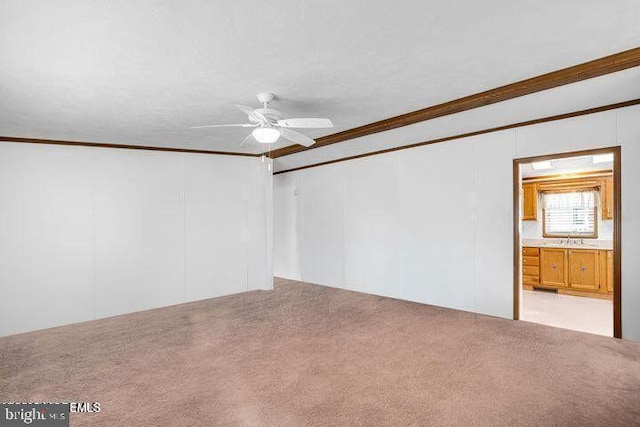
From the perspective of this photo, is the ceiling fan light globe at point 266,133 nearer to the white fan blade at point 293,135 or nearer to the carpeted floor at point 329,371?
the white fan blade at point 293,135

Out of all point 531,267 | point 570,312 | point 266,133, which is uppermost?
point 266,133

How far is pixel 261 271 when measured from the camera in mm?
6672

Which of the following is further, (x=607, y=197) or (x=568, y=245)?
(x=568, y=245)

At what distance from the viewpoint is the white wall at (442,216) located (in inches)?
148

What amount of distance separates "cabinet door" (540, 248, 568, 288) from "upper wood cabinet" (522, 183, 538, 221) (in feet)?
2.81

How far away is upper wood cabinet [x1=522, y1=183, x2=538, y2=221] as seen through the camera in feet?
23.9

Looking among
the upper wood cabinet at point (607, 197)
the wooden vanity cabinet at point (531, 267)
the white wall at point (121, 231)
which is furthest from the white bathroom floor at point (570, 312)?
the white wall at point (121, 231)

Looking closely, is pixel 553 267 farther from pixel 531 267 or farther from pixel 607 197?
pixel 607 197

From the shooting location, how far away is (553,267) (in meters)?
6.66

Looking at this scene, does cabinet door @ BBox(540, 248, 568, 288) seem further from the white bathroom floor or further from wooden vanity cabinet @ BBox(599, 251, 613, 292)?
wooden vanity cabinet @ BBox(599, 251, 613, 292)

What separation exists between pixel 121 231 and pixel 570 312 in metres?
6.76

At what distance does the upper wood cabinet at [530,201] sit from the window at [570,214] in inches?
10.5

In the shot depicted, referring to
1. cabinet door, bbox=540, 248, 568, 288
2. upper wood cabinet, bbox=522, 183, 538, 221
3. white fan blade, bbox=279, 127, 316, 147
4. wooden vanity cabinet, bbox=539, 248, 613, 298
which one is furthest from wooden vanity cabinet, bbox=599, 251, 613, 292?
white fan blade, bbox=279, 127, 316, 147

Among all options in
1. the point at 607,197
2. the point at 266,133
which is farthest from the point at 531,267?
the point at 266,133
